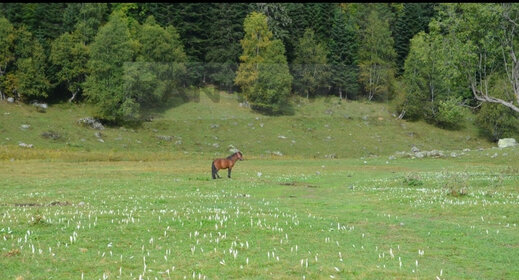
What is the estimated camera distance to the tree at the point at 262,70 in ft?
389

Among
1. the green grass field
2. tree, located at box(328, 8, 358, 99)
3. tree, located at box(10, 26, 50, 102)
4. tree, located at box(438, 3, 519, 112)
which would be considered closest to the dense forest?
tree, located at box(10, 26, 50, 102)

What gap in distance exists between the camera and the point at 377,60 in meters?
141

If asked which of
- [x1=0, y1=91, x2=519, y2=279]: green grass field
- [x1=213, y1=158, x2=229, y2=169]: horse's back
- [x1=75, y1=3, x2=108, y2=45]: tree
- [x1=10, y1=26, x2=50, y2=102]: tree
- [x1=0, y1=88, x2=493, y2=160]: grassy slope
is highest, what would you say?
[x1=75, y1=3, x2=108, y2=45]: tree

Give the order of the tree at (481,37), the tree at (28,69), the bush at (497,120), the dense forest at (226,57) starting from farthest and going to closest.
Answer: the bush at (497,120)
the dense forest at (226,57)
the tree at (28,69)
the tree at (481,37)

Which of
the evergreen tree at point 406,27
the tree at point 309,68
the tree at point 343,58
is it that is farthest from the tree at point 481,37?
the evergreen tree at point 406,27

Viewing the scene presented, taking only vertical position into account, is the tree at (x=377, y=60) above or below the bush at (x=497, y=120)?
above

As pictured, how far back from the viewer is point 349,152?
10325cm

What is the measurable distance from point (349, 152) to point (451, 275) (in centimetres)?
9150

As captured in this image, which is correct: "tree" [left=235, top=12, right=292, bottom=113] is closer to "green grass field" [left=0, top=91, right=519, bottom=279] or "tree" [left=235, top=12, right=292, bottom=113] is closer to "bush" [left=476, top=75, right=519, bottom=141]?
"bush" [left=476, top=75, right=519, bottom=141]

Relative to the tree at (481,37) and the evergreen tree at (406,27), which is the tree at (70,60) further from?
the evergreen tree at (406,27)

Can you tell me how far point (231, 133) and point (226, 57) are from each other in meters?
30.4

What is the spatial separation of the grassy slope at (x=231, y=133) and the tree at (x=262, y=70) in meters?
4.41

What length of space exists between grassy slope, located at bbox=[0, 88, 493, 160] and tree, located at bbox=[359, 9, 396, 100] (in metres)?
6.42

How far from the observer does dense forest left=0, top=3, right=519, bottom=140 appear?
331ft
